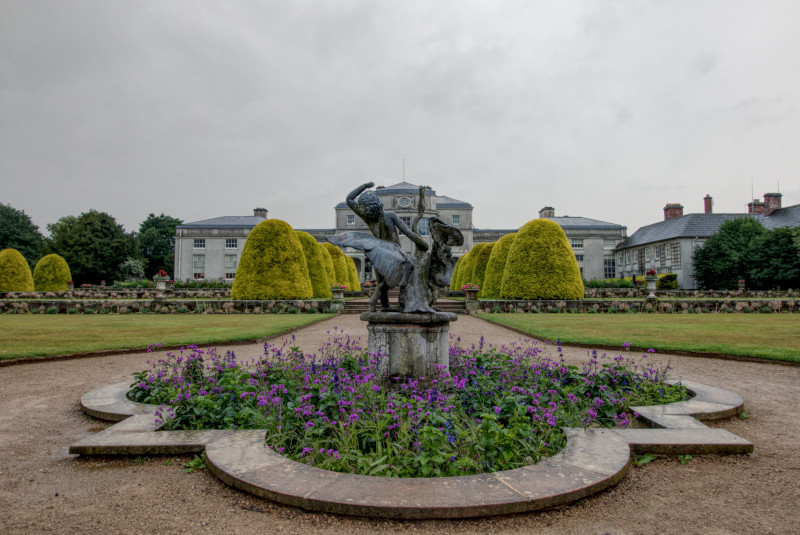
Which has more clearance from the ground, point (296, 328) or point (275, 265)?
point (275, 265)

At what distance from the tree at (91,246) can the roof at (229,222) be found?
7239 millimetres

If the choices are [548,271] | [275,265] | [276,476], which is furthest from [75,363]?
[548,271]

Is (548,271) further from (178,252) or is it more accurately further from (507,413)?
(178,252)

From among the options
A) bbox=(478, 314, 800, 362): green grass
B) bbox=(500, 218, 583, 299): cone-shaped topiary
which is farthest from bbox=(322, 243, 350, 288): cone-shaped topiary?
bbox=(478, 314, 800, 362): green grass

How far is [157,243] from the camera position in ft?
197

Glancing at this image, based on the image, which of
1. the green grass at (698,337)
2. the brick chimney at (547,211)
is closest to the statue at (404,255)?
the green grass at (698,337)

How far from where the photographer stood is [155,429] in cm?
360

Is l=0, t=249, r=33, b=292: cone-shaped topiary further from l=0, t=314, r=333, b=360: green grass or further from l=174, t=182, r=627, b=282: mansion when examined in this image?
l=174, t=182, r=627, b=282: mansion

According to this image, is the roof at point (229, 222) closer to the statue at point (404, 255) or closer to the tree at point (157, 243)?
the tree at point (157, 243)

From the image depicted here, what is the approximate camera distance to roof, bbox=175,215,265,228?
170 feet

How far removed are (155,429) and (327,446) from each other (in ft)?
4.88

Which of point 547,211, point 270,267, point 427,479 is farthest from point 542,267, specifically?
point 547,211

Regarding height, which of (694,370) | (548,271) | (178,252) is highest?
(178,252)

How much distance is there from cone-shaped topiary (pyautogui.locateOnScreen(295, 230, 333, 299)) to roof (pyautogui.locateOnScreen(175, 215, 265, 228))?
100 ft
